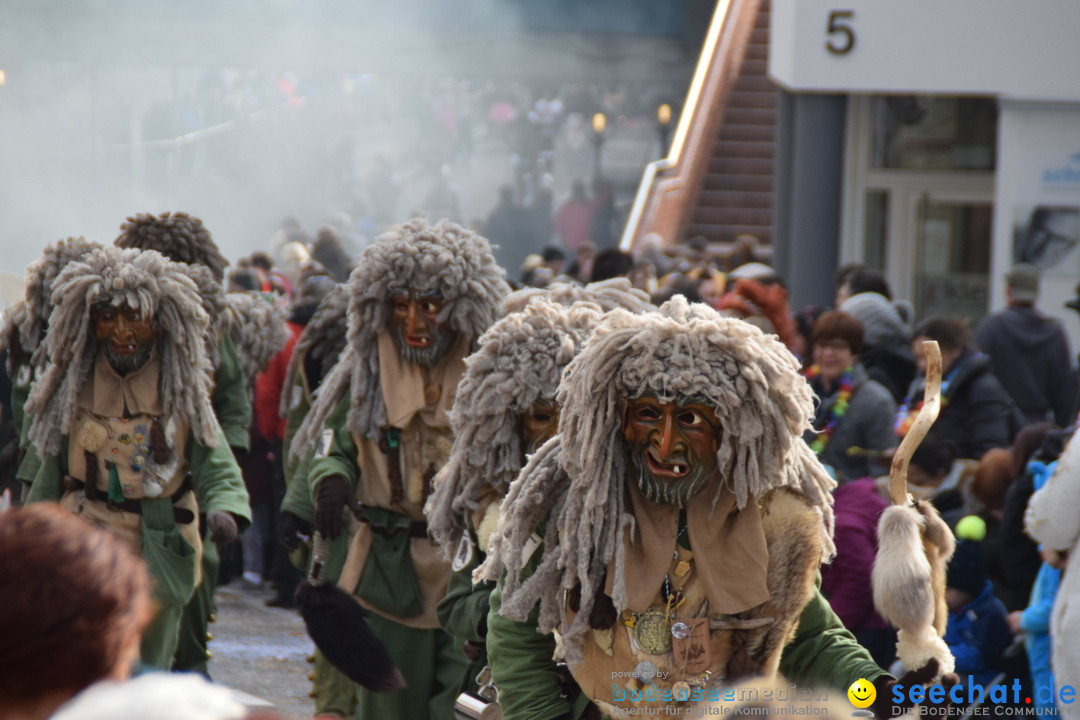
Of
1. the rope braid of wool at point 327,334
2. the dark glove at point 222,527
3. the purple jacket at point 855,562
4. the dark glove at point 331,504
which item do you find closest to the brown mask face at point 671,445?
the purple jacket at point 855,562

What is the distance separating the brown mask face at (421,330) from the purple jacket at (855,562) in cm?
162

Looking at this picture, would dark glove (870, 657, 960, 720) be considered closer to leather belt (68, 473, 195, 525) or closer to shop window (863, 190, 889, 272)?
leather belt (68, 473, 195, 525)

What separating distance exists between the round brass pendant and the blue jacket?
217 centimetres

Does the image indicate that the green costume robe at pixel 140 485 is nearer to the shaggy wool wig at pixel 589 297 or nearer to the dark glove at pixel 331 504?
the dark glove at pixel 331 504

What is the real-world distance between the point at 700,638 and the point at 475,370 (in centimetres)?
141

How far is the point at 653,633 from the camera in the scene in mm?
3193

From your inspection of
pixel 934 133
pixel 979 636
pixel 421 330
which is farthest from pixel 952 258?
pixel 421 330

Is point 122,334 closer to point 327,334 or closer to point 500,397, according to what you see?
point 327,334

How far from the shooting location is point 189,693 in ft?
5.48

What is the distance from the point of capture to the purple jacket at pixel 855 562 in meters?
5.05

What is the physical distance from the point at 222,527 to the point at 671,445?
2726mm

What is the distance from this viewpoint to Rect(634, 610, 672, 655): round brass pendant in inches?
125

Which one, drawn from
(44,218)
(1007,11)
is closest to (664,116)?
(1007,11)

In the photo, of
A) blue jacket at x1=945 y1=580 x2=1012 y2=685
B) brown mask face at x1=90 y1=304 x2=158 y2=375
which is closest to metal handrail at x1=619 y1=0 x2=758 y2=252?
brown mask face at x1=90 y1=304 x2=158 y2=375
